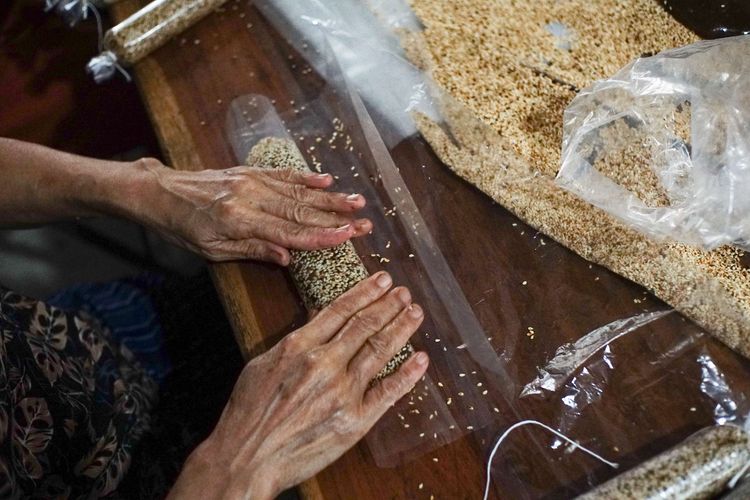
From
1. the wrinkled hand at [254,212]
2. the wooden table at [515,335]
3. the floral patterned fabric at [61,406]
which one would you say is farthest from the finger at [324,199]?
the floral patterned fabric at [61,406]

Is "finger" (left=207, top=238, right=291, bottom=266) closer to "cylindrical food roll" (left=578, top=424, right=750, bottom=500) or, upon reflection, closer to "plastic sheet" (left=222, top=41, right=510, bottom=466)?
"plastic sheet" (left=222, top=41, right=510, bottom=466)

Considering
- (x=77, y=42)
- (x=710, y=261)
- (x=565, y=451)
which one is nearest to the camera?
(x=565, y=451)

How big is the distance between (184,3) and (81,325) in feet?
2.26

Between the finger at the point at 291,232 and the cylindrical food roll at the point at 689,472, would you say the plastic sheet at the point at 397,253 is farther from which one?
the cylindrical food roll at the point at 689,472

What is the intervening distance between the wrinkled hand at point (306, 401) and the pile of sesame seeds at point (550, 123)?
0.32 meters

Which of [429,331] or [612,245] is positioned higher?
[612,245]

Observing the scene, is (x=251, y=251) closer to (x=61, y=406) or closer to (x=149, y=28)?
(x=61, y=406)

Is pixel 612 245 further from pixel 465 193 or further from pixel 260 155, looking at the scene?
pixel 260 155

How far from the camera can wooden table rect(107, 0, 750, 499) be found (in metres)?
0.87

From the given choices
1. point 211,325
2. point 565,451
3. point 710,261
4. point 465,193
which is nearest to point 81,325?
point 211,325

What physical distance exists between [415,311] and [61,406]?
1.97ft

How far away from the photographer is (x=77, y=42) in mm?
1795

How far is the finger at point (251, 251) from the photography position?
3.37 feet

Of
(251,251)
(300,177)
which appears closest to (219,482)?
(251,251)
